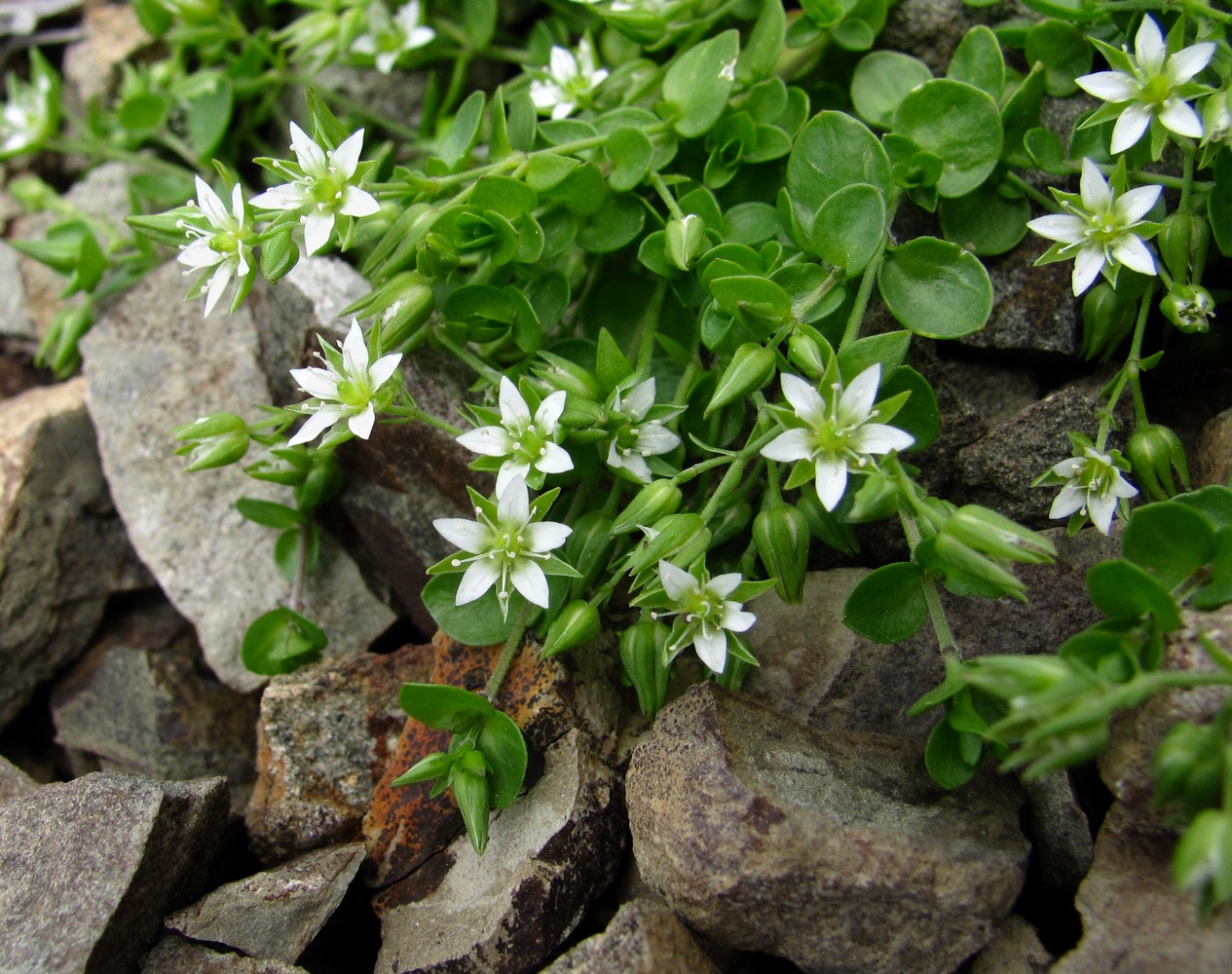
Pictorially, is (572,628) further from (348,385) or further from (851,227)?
(851,227)

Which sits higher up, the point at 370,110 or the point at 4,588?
the point at 370,110

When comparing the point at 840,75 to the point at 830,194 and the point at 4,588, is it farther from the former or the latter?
the point at 4,588

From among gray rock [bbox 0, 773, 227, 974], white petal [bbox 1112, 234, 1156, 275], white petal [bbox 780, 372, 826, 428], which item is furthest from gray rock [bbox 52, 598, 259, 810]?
white petal [bbox 1112, 234, 1156, 275]

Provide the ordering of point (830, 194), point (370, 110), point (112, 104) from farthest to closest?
point (112, 104) < point (370, 110) < point (830, 194)

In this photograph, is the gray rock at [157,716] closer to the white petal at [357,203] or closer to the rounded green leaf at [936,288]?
the white petal at [357,203]

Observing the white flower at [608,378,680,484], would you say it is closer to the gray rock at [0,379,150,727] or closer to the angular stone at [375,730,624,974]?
the angular stone at [375,730,624,974]

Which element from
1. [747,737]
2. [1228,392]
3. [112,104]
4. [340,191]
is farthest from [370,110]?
[1228,392]
